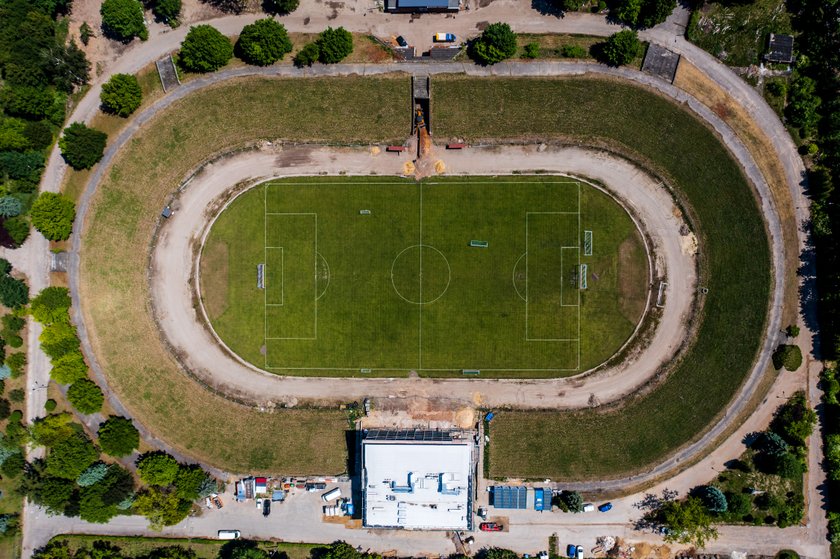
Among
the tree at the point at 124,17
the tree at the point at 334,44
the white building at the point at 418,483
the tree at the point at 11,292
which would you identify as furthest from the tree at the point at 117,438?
the tree at the point at 334,44

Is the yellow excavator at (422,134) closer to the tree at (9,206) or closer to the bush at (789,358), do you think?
the bush at (789,358)

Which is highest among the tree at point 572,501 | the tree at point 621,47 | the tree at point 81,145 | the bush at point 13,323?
the tree at point 621,47

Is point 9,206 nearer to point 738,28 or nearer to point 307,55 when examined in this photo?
point 307,55

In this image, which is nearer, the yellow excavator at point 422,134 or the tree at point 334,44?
the tree at point 334,44

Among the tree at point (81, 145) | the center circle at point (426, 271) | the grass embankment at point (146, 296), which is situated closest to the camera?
the tree at point (81, 145)

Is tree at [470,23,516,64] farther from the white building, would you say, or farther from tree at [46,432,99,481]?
tree at [46,432,99,481]
